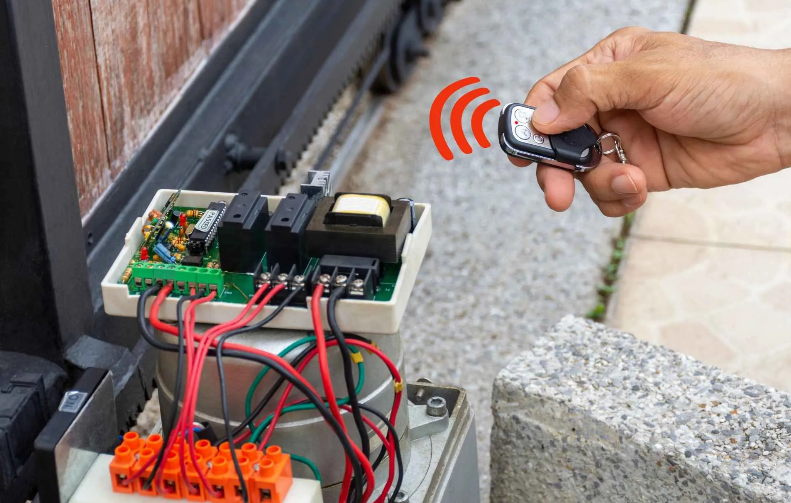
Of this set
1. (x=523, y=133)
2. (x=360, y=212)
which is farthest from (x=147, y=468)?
(x=523, y=133)

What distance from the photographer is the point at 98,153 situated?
165 cm

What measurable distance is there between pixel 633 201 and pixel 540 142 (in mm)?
240

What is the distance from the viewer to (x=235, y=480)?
0.93 m

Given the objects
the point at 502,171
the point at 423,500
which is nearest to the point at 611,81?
→ the point at 423,500

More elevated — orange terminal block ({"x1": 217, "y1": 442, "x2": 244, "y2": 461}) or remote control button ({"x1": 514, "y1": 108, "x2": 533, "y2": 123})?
remote control button ({"x1": 514, "y1": 108, "x2": 533, "y2": 123})

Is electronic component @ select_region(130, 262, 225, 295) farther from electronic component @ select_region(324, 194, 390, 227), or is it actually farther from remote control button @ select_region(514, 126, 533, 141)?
remote control button @ select_region(514, 126, 533, 141)

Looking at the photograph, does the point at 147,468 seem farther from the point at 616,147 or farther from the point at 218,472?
the point at 616,147

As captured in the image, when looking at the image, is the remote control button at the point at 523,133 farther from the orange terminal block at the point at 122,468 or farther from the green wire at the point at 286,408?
the orange terminal block at the point at 122,468

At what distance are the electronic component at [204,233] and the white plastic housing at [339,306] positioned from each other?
73 mm

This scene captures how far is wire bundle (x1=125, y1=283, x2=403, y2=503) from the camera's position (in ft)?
3.06

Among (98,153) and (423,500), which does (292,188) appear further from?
(423,500)

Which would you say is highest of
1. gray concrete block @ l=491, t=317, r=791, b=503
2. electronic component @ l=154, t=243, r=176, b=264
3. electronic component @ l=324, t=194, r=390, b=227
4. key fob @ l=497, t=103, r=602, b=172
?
electronic component @ l=324, t=194, r=390, b=227

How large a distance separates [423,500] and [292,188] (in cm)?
180

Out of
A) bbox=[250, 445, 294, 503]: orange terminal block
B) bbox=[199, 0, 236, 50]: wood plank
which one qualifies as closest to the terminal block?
bbox=[250, 445, 294, 503]: orange terminal block
